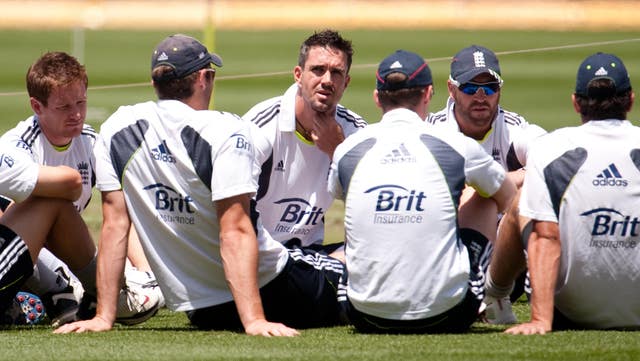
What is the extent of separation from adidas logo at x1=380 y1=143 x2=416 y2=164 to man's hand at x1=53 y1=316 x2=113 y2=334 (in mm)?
1411

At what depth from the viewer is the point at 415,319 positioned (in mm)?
4891

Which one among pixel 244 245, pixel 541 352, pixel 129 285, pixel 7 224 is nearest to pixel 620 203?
pixel 541 352

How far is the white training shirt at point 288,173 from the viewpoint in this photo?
6.11 metres

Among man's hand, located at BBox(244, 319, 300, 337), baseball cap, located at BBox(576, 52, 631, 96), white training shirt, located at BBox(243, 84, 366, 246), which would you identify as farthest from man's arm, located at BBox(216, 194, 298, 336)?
baseball cap, located at BBox(576, 52, 631, 96)

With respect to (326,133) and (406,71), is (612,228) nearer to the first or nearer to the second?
(406,71)

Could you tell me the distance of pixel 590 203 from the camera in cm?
494

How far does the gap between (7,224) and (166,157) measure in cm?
83

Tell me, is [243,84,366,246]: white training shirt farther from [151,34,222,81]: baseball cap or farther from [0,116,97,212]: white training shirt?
[151,34,222,81]: baseball cap

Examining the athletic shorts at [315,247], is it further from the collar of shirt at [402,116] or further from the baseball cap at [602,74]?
the baseball cap at [602,74]

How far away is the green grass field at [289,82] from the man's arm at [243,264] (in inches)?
3.8

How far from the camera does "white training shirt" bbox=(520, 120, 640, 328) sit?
493cm

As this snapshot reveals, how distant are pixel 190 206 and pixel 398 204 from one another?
93 cm

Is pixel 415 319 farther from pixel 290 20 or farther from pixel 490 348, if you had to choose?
pixel 290 20

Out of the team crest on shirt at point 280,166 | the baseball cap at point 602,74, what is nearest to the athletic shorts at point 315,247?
the team crest on shirt at point 280,166
